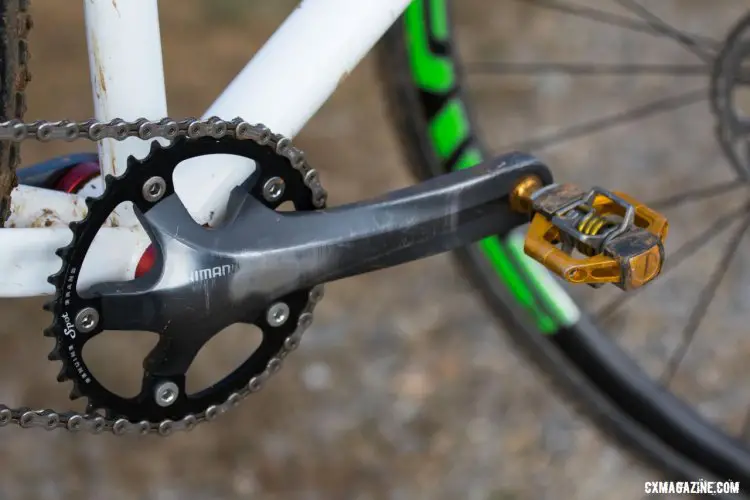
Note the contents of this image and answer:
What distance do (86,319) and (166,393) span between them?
0.08 metres

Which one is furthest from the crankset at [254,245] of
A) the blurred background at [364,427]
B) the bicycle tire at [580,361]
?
the blurred background at [364,427]

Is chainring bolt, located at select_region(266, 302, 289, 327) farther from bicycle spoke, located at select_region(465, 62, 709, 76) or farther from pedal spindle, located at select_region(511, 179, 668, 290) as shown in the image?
bicycle spoke, located at select_region(465, 62, 709, 76)

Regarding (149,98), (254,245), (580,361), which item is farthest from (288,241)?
(580,361)

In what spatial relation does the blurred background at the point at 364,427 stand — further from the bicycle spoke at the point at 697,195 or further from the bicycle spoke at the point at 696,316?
the bicycle spoke at the point at 697,195

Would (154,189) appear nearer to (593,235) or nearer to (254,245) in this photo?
(254,245)

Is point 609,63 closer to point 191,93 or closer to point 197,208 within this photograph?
point 191,93

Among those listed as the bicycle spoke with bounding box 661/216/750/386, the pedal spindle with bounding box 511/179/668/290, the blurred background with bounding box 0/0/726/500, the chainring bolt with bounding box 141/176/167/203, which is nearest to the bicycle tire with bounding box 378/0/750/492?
the blurred background with bounding box 0/0/726/500

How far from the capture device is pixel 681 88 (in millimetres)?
1527

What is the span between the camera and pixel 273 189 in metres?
0.60

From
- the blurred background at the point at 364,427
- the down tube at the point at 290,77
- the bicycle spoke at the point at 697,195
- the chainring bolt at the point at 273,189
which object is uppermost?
the down tube at the point at 290,77

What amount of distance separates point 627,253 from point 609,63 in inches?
40.2

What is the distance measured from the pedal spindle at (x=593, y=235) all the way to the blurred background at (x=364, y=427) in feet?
1.38

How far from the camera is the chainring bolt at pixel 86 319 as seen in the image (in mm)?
549

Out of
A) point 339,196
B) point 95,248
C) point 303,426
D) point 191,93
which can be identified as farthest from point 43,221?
point 191,93
